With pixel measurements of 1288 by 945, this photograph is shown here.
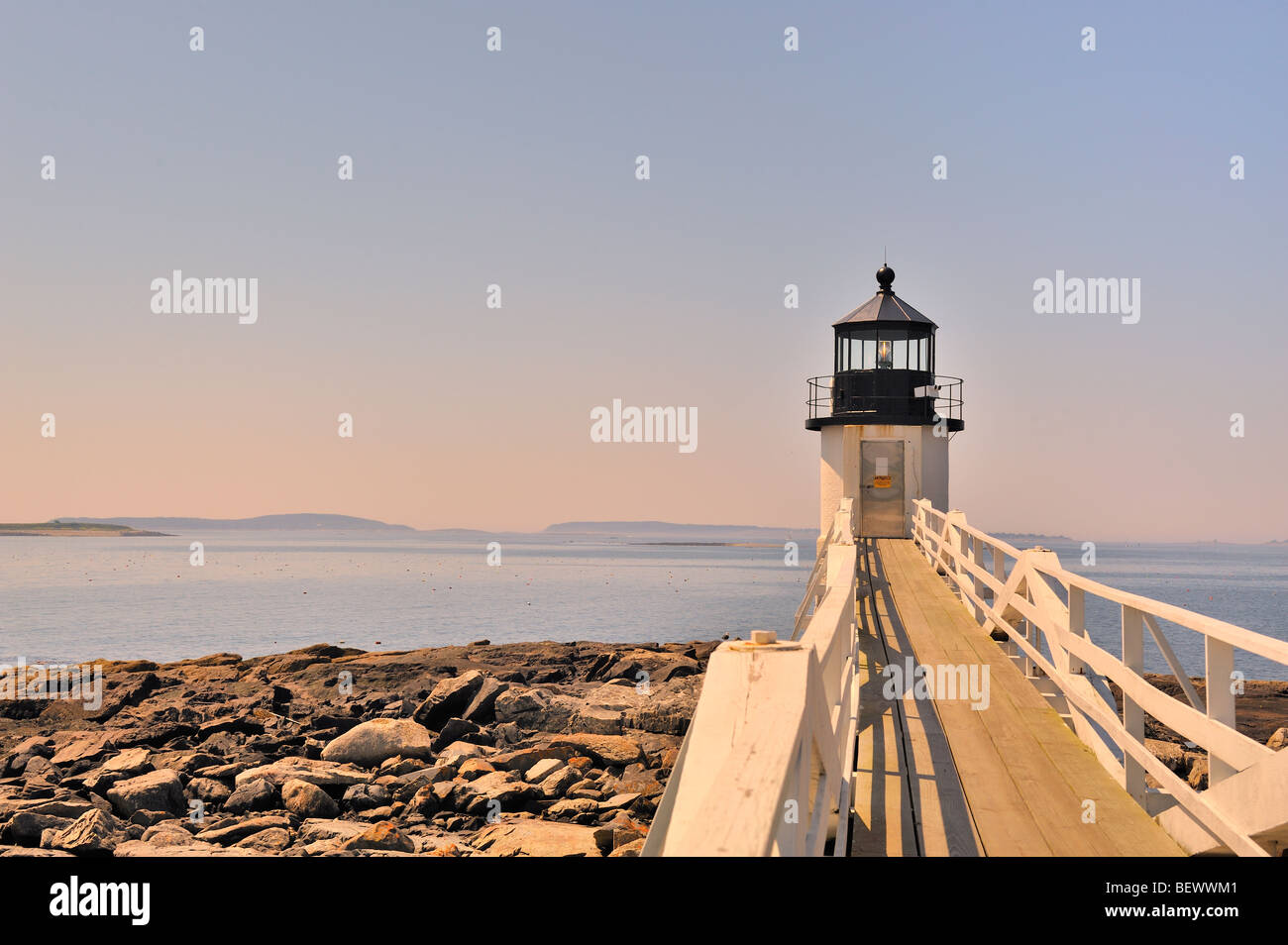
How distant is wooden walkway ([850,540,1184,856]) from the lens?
4.72 metres

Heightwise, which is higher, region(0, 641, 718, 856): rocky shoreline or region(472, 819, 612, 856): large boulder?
region(472, 819, 612, 856): large boulder

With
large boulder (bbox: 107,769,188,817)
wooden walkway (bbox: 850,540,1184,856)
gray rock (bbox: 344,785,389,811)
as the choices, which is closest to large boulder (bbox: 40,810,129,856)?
large boulder (bbox: 107,769,188,817)

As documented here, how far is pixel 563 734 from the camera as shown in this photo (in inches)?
551

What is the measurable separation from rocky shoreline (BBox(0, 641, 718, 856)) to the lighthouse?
7.87 m

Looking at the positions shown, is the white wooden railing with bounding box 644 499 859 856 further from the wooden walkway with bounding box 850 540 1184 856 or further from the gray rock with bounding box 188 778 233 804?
the gray rock with bounding box 188 778 233 804

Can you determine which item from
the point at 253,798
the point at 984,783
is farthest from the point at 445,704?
the point at 984,783

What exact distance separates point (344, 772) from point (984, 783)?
8.70 metres

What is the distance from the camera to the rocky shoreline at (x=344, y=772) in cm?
970

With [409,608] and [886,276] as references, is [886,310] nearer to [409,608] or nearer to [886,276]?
[886,276]

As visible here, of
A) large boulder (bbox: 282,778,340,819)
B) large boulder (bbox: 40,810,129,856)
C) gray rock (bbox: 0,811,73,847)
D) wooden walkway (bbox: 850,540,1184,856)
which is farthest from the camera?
large boulder (bbox: 282,778,340,819)

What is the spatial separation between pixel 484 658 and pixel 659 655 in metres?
5.60

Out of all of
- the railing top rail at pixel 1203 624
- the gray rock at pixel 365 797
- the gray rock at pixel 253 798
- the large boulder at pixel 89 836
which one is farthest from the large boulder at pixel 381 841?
the railing top rail at pixel 1203 624

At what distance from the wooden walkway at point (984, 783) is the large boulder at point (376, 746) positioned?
262 inches

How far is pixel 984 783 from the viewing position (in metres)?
5.64
